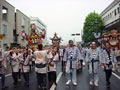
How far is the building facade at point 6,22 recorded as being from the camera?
2759 centimetres

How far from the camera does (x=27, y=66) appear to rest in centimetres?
702

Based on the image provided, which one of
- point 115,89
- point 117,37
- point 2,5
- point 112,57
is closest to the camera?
point 115,89

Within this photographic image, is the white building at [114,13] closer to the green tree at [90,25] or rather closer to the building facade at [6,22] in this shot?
the green tree at [90,25]

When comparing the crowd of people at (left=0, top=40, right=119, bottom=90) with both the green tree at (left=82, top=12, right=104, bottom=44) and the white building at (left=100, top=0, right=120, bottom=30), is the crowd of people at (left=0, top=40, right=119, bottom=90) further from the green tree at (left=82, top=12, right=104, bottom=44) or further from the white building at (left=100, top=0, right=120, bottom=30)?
the green tree at (left=82, top=12, right=104, bottom=44)

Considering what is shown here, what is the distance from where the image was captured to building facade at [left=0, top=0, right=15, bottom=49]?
27591 millimetres

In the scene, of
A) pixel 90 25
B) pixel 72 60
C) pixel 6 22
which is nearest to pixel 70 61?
pixel 72 60

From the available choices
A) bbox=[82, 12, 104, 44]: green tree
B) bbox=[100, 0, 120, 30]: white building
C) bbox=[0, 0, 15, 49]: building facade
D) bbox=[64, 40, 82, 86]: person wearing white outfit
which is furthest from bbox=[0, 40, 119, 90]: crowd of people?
bbox=[82, 12, 104, 44]: green tree

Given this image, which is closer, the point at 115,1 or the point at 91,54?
the point at 91,54

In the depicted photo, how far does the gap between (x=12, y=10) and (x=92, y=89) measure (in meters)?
29.0

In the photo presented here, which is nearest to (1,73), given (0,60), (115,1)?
(0,60)

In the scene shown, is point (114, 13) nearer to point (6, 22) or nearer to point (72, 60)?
point (6, 22)

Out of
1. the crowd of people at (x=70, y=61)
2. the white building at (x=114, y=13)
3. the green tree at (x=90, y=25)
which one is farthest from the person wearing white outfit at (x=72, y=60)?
the green tree at (x=90, y=25)

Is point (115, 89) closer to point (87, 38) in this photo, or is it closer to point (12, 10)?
point (12, 10)

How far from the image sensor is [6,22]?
29078 millimetres
